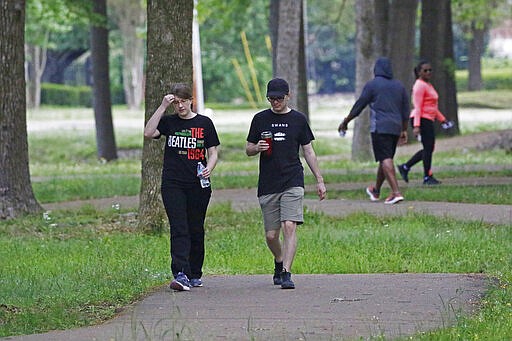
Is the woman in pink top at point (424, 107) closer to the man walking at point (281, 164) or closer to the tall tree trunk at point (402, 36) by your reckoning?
the man walking at point (281, 164)

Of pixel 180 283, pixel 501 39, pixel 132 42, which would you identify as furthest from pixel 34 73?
pixel 501 39

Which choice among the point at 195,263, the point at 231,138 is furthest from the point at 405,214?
the point at 231,138

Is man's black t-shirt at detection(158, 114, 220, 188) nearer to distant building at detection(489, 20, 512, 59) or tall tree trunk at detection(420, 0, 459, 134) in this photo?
tall tree trunk at detection(420, 0, 459, 134)

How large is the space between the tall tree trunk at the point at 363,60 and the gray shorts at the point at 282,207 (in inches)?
585

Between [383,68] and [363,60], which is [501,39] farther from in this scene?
[383,68]

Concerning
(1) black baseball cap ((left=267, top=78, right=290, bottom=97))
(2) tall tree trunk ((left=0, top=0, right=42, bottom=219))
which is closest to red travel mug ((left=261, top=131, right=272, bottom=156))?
(1) black baseball cap ((left=267, top=78, right=290, bottom=97))

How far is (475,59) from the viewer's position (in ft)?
Answer: 211

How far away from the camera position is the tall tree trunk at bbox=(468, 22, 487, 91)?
208 feet

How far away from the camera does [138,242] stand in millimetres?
13062

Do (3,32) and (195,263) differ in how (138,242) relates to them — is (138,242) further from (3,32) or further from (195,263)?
(3,32)

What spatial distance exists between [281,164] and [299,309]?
1562 mm

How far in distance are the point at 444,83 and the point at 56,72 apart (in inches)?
2014

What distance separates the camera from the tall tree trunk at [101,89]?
100 feet

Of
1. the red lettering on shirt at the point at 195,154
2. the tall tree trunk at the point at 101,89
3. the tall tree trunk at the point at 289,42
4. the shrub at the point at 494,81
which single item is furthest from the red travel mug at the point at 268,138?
the shrub at the point at 494,81
